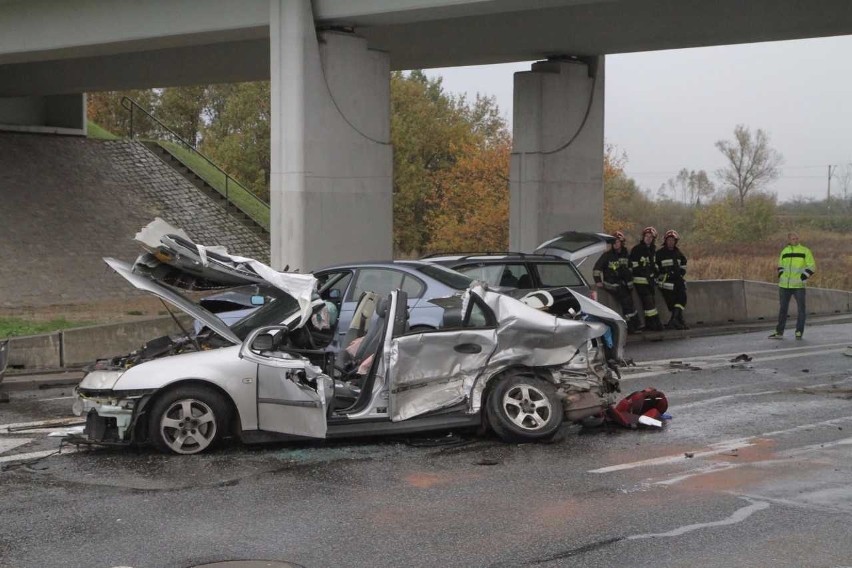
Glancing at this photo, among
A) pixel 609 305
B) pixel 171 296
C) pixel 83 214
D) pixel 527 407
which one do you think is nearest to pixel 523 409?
pixel 527 407

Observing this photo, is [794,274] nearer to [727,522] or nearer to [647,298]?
[647,298]

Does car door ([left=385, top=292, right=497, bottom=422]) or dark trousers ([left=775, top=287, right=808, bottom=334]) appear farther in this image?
dark trousers ([left=775, top=287, right=808, bottom=334])

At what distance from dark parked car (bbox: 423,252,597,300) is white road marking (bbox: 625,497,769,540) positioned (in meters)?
7.38

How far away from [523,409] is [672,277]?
11.3 m

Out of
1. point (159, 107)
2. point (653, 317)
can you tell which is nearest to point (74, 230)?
point (653, 317)

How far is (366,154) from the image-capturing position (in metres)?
19.3

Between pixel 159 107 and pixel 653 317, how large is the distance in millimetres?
45729

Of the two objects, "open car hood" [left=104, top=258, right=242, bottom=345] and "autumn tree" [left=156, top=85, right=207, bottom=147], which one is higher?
"autumn tree" [left=156, top=85, right=207, bottom=147]

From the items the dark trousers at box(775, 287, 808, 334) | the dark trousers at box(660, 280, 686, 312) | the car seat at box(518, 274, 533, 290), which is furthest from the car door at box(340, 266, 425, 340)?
the dark trousers at box(775, 287, 808, 334)

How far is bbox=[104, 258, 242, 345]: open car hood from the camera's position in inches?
342

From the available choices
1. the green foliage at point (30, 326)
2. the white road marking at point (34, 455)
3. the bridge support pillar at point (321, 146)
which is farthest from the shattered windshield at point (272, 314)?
the green foliage at point (30, 326)

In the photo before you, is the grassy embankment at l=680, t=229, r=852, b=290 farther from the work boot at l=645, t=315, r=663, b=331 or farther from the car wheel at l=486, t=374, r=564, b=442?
the car wheel at l=486, t=374, r=564, b=442

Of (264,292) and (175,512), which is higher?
(264,292)

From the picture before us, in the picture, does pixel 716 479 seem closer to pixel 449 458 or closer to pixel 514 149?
pixel 449 458
